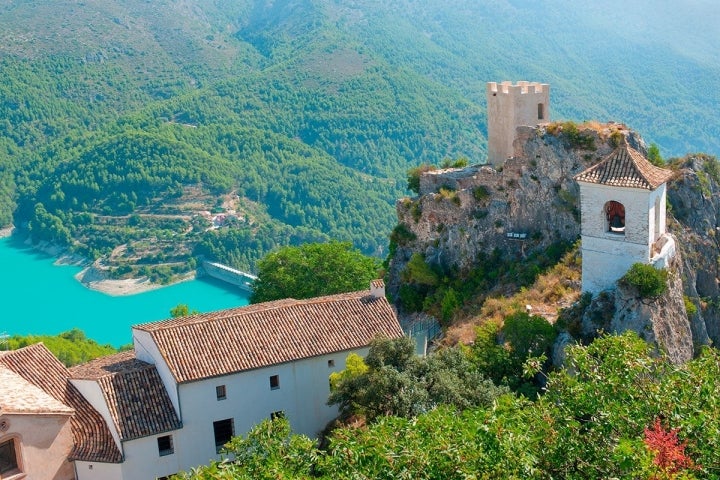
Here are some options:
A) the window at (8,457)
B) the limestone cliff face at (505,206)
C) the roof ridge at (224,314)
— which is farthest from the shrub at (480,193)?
the window at (8,457)

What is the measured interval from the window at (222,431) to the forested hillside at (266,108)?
292 feet

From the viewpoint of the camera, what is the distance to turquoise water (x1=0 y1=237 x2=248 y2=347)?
3994 inches

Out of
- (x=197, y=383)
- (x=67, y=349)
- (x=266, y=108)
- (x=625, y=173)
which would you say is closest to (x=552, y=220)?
(x=625, y=173)

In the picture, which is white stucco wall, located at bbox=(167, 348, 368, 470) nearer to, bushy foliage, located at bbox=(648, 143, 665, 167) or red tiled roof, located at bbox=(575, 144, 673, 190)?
red tiled roof, located at bbox=(575, 144, 673, 190)

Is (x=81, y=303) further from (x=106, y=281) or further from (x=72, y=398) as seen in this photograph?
(x=72, y=398)

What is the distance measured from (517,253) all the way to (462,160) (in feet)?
21.3

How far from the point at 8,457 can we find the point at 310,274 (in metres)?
19.0

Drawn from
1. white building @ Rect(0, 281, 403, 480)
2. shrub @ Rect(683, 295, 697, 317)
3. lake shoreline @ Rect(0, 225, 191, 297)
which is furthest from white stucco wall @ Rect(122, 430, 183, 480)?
lake shoreline @ Rect(0, 225, 191, 297)

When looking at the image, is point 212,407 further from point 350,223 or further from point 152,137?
point 152,137

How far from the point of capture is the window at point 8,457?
2508 cm

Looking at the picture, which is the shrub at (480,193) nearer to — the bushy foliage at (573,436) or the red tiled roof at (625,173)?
the red tiled roof at (625,173)

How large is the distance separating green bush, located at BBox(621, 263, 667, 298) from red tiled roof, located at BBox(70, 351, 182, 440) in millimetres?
12502

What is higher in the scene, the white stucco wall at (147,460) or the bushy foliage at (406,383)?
the bushy foliage at (406,383)

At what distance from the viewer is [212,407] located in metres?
26.9
